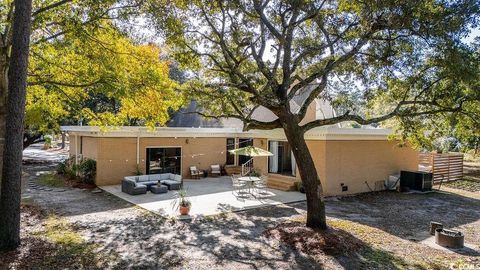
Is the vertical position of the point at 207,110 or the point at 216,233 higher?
the point at 207,110

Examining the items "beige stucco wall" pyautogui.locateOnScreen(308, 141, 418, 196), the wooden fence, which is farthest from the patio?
the wooden fence

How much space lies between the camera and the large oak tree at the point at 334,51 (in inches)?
321

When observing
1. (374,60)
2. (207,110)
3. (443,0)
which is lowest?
(207,110)

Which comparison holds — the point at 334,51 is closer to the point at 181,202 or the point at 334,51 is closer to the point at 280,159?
the point at 181,202

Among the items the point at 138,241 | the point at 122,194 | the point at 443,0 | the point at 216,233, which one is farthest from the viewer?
the point at 122,194

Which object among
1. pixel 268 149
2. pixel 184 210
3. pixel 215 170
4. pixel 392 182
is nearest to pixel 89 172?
pixel 215 170

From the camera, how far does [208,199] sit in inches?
569

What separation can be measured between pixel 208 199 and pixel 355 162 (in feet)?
25.1

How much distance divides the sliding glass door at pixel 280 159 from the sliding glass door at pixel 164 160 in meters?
5.57

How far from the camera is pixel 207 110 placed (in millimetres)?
13562

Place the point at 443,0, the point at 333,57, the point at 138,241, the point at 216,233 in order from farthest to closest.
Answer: the point at 333,57, the point at 216,233, the point at 138,241, the point at 443,0

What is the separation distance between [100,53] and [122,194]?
6.87 metres

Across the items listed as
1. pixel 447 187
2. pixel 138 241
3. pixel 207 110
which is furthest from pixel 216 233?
pixel 447 187

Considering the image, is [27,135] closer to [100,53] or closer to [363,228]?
[100,53]
